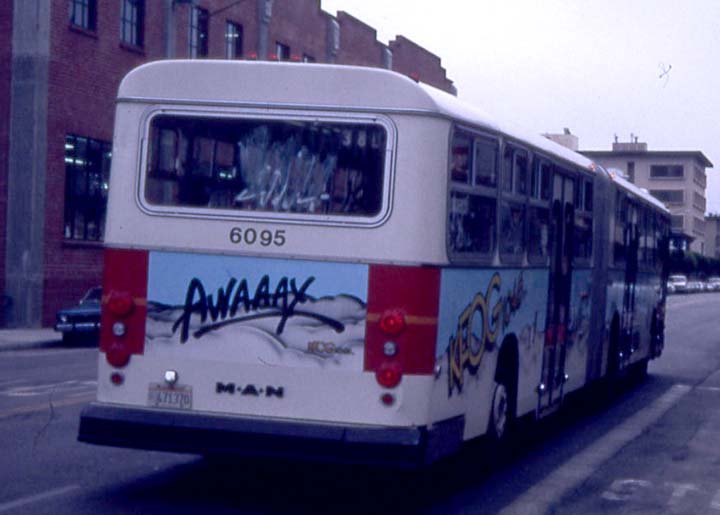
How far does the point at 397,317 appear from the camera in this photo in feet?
28.5

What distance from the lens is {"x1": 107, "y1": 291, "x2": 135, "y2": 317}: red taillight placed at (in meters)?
9.14

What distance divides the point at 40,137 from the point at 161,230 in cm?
2437

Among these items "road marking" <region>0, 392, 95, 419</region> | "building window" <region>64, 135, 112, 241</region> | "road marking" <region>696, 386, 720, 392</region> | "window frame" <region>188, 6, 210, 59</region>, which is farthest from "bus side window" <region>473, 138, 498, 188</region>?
"window frame" <region>188, 6, 210, 59</region>

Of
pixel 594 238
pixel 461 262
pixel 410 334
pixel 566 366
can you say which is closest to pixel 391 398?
pixel 410 334

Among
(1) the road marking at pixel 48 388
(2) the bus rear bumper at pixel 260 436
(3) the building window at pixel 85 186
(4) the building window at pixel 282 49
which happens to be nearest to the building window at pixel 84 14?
(3) the building window at pixel 85 186

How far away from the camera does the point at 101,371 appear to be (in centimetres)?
921

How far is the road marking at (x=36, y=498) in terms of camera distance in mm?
8930

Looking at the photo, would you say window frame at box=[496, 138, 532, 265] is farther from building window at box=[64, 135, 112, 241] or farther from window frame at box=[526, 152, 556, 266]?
building window at box=[64, 135, 112, 241]

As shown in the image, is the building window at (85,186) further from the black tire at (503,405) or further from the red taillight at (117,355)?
the red taillight at (117,355)

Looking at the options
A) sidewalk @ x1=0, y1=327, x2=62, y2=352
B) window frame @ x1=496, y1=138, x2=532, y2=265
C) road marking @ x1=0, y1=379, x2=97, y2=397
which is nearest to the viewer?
window frame @ x1=496, y1=138, x2=532, y2=265

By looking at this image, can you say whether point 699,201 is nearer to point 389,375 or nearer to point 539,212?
point 539,212

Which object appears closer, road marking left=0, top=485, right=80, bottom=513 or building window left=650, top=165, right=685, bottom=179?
road marking left=0, top=485, right=80, bottom=513

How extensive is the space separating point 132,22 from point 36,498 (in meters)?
28.6

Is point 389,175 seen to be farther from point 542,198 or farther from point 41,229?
point 41,229
